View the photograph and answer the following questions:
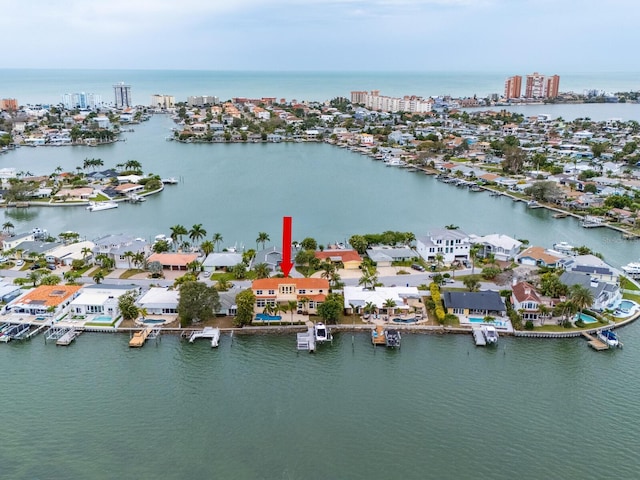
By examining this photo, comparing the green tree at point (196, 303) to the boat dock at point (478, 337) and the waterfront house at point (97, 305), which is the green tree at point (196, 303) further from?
the boat dock at point (478, 337)

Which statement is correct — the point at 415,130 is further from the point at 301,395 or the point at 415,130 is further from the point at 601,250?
the point at 301,395

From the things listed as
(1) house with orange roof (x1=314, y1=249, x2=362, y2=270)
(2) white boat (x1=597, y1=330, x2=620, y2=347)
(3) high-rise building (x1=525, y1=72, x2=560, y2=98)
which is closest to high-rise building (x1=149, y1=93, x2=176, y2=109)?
(3) high-rise building (x1=525, y1=72, x2=560, y2=98)

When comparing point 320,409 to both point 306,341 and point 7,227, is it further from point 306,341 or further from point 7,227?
point 7,227

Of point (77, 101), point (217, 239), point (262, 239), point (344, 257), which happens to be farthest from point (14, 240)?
point (77, 101)

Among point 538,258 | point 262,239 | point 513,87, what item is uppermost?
point 513,87

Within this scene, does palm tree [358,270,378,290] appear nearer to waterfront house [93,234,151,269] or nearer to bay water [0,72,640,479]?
bay water [0,72,640,479]

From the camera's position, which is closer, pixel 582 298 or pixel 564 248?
pixel 582 298

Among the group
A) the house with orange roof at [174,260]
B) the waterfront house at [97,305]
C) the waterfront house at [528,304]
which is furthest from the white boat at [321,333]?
the house with orange roof at [174,260]
